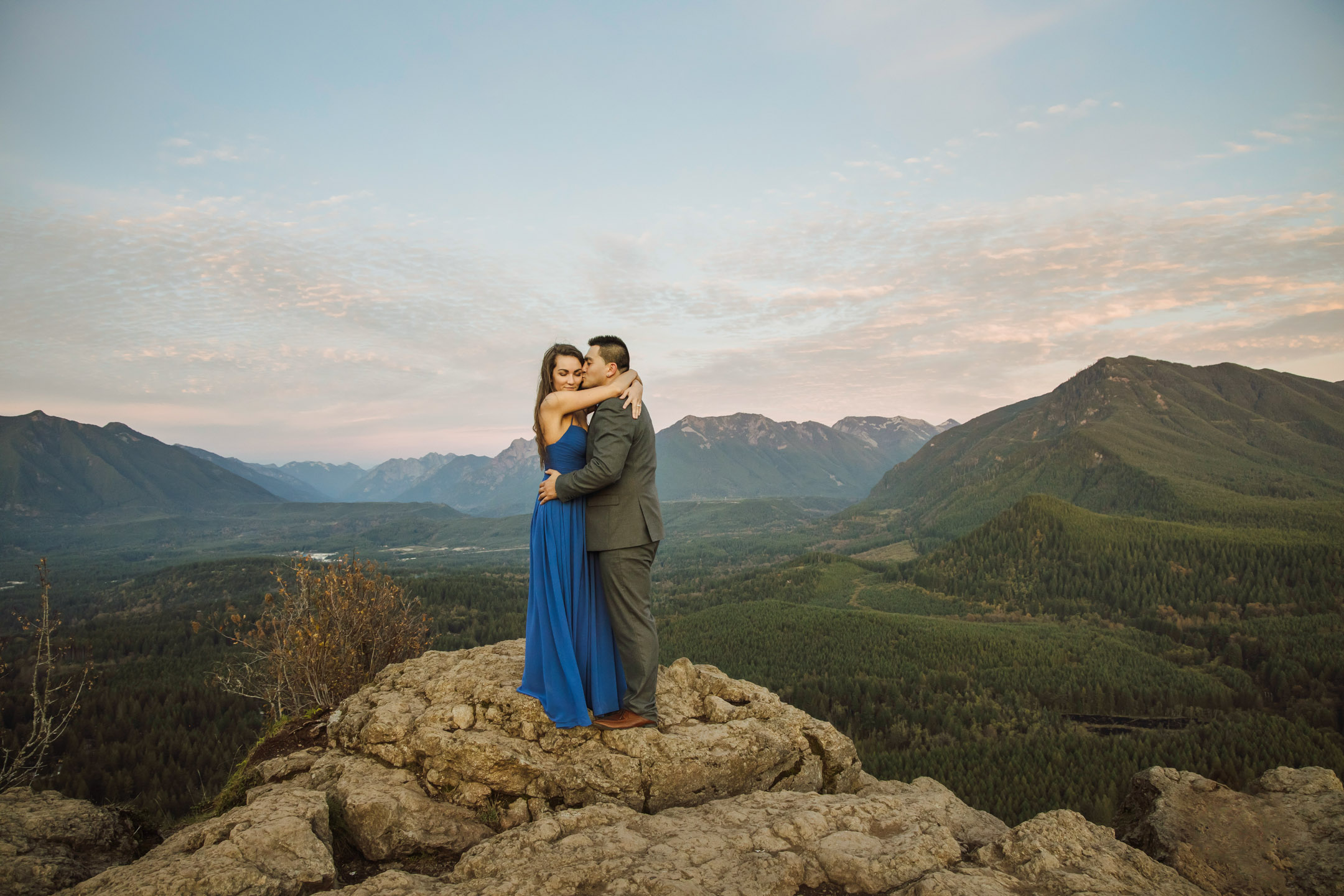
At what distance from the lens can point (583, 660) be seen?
261 inches

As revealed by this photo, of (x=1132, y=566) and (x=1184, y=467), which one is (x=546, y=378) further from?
(x=1184, y=467)

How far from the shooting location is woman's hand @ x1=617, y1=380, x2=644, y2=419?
6.34 meters

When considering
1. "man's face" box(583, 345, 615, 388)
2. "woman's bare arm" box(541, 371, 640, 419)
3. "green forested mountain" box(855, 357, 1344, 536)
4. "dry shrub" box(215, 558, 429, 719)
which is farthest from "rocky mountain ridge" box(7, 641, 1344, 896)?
"green forested mountain" box(855, 357, 1344, 536)

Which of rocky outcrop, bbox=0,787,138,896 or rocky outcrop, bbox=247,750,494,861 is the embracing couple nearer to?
rocky outcrop, bbox=247,750,494,861

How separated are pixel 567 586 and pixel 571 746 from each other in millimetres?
1672

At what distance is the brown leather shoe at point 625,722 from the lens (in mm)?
6348

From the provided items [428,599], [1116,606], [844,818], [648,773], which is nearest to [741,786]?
[648,773]

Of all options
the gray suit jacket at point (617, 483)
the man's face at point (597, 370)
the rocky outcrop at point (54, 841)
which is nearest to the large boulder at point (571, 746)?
the rocky outcrop at point (54, 841)

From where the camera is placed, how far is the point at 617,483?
252 inches

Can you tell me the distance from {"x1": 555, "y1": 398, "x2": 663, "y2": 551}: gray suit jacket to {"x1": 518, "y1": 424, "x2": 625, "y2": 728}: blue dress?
259mm

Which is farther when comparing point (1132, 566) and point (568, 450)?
point (1132, 566)

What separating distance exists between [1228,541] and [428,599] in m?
117

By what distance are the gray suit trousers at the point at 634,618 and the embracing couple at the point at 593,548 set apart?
0.01 metres

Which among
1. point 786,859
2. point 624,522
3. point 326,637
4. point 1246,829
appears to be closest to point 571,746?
point 624,522
